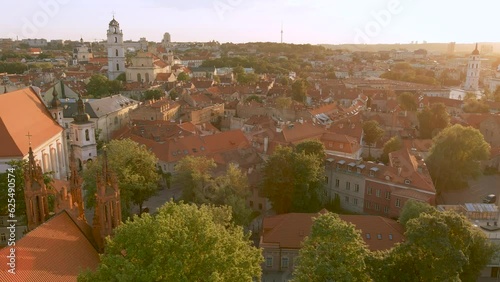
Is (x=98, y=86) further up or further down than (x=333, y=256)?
further down

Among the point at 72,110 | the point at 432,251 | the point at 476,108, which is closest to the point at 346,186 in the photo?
the point at 432,251

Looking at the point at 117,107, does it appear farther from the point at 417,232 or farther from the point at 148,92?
the point at 417,232

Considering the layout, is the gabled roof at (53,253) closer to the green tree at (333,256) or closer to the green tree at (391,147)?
the green tree at (333,256)

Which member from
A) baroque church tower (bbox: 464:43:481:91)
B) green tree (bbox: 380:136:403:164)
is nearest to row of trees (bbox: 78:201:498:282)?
green tree (bbox: 380:136:403:164)

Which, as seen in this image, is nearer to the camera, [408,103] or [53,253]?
[53,253]

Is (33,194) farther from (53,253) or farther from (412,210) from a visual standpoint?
(412,210)

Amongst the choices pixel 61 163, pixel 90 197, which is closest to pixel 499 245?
pixel 90 197
